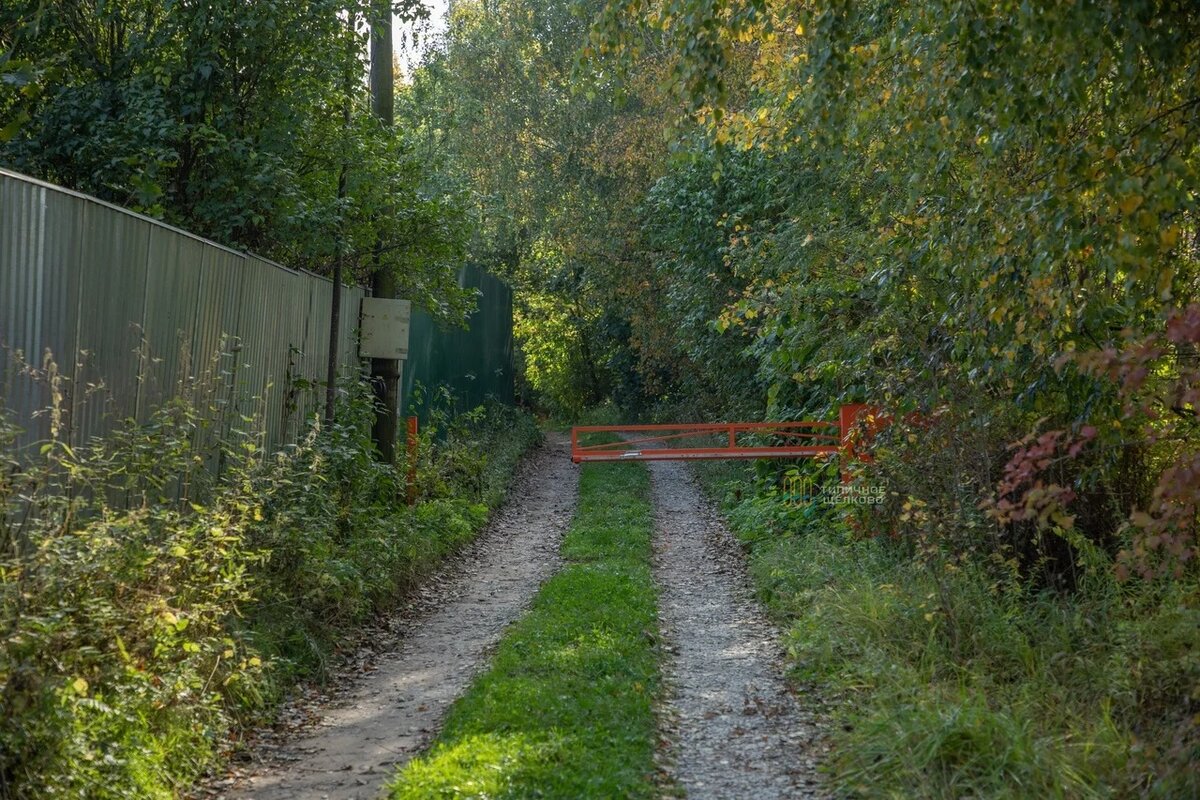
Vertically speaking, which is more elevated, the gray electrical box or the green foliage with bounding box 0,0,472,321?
the green foliage with bounding box 0,0,472,321

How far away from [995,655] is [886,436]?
8.80ft

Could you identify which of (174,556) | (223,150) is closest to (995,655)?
(174,556)

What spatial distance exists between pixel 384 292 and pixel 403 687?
271 inches

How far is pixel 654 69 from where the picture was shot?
2042 centimetres

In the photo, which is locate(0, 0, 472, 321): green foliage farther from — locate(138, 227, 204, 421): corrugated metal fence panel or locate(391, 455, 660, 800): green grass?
locate(391, 455, 660, 800): green grass

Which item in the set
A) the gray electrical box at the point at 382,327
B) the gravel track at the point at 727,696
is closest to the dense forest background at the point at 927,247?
the gravel track at the point at 727,696

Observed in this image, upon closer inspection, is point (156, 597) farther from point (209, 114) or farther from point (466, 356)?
point (466, 356)

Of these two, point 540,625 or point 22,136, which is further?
point 22,136

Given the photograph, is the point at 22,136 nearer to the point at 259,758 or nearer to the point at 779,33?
the point at 259,758

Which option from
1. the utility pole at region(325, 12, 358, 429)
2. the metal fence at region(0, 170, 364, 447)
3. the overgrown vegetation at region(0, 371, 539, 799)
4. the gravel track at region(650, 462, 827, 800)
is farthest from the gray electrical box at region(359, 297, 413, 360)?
→ the gravel track at region(650, 462, 827, 800)

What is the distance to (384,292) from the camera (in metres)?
14.0

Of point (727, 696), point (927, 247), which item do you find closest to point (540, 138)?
point (927, 247)

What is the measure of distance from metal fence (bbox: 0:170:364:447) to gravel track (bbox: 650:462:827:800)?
11.8 feet

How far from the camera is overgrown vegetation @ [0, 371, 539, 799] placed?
5090 mm
